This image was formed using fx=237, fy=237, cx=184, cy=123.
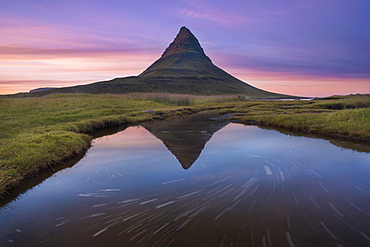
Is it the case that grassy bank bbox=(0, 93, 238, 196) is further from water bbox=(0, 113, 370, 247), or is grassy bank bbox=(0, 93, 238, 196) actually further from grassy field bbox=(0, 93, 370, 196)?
water bbox=(0, 113, 370, 247)

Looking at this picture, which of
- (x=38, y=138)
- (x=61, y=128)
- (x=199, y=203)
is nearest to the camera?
(x=199, y=203)

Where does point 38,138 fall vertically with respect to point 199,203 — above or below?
above

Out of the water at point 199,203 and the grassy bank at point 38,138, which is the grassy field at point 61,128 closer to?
the grassy bank at point 38,138

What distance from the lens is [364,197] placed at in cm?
768

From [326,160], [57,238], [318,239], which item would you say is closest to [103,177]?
[57,238]

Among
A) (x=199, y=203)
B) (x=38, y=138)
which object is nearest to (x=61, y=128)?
(x=38, y=138)

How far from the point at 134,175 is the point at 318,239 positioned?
7.19 metres

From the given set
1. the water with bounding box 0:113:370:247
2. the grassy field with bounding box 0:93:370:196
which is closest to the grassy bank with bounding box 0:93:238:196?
the grassy field with bounding box 0:93:370:196

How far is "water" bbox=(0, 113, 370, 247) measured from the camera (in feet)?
18.5

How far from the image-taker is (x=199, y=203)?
24.3 ft

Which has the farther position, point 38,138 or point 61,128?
point 61,128

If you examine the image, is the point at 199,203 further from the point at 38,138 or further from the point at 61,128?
the point at 61,128

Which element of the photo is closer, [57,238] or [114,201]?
[57,238]

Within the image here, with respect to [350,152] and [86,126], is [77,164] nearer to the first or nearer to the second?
[86,126]
